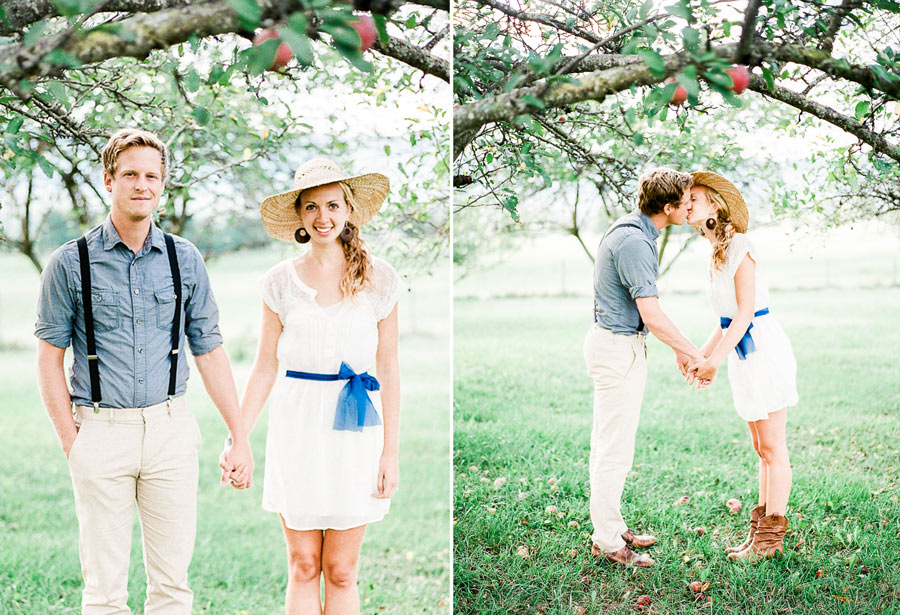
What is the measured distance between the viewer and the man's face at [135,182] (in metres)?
2.23

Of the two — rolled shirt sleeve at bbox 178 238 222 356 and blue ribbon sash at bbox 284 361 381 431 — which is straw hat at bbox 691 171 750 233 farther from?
rolled shirt sleeve at bbox 178 238 222 356

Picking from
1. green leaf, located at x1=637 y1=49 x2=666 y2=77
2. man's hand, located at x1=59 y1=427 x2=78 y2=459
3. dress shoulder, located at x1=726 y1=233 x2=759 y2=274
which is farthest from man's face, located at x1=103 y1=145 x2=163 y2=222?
dress shoulder, located at x1=726 y1=233 x2=759 y2=274

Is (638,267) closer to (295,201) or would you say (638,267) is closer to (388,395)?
(388,395)

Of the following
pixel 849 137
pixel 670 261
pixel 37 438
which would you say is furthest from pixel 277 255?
pixel 849 137

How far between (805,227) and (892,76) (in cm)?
84

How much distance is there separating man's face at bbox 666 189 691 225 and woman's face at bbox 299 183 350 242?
123 cm

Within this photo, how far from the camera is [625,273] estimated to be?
2.87m

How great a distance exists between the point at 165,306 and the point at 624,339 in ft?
5.28

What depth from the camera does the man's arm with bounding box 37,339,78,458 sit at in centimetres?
223

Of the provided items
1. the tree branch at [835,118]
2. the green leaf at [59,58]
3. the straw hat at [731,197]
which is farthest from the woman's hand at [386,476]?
the tree branch at [835,118]

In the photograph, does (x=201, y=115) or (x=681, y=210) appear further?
(x=201, y=115)

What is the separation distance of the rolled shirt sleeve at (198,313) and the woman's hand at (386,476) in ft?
2.06

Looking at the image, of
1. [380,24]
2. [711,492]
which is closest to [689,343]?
[711,492]

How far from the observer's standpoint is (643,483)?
3.30 meters
